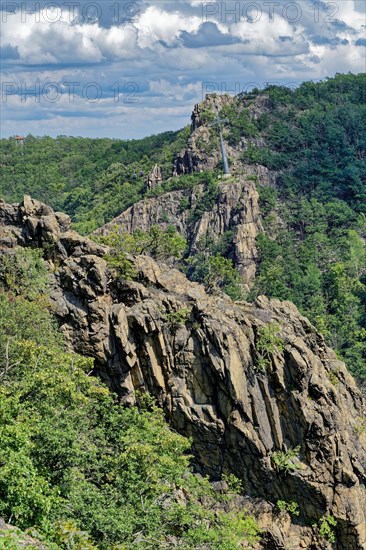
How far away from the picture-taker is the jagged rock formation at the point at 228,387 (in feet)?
128

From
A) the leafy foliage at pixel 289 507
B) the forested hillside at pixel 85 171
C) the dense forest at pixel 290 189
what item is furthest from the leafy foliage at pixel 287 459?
the forested hillside at pixel 85 171

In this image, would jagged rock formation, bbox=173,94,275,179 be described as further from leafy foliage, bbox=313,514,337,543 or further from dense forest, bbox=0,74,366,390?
leafy foliage, bbox=313,514,337,543

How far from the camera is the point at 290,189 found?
118812 millimetres

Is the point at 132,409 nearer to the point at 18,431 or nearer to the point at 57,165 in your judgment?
the point at 18,431

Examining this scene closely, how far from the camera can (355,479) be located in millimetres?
39156

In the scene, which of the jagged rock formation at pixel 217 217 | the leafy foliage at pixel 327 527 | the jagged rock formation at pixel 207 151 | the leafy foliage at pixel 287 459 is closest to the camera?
the leafy foliage at pixel 327 527

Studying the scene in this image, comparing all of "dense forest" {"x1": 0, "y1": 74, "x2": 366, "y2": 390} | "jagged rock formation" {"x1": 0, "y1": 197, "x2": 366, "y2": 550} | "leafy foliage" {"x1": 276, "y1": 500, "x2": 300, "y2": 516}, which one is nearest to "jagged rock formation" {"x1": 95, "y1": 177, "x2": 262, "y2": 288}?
"dense forest" {"x1": 0, "y1": 74, "x2": 366, "y2": 390}

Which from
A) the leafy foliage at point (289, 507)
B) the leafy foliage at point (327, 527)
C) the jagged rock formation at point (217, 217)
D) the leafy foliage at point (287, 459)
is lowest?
the leafy foliage at point (327, 527)

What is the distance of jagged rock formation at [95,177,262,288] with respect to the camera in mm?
101188

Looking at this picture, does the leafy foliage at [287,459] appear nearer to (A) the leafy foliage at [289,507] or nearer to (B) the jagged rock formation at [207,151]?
(A) the leafy foliage at [289,507]

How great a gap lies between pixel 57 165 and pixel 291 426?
13500 cm

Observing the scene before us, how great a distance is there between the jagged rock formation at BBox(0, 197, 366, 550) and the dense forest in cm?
3536

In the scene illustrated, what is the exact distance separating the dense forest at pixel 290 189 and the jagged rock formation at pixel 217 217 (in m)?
1.73

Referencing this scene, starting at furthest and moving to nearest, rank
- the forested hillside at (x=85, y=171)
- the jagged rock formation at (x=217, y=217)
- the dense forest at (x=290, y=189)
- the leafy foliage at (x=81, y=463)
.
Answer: the forested hillside at (x=85, y=171), the jagged rock formation at (x=217, y=217), the dense forest at (x=290, y=189), the leafy foliage at (x=81, y=463)
